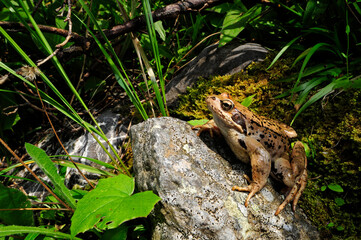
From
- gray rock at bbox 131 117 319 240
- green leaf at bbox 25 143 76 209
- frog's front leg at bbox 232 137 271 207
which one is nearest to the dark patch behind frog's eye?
frog's front leg at bbox 232 137 271 207

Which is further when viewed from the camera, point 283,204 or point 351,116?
point 351,116

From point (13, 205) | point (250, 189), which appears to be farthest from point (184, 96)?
point (13, 205)

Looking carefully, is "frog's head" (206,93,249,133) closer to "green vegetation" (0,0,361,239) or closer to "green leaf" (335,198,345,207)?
"green vegetation" (0,0,361,239)

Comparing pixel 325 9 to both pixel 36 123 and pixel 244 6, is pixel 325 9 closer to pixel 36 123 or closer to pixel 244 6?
pixel 244 6

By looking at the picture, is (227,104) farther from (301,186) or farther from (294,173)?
(301,186)

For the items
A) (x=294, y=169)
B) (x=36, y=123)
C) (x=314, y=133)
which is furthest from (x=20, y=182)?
(x=314, y=133)

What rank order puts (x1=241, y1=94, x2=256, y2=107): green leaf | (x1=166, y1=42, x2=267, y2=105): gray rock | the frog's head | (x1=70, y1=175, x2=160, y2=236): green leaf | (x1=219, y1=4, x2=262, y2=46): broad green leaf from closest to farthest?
1. (x1=70, y1=175, x2=160, y2=236): green leaf
2. the frog's head
3. (x1=241, y1=94, x2=256, y2=107): green leaf
4. (x1=219, y1=4, x2=262, y2=46): broad green leaf
5. (x1=166, y1=42, x2=267, y2=105): gray rock
